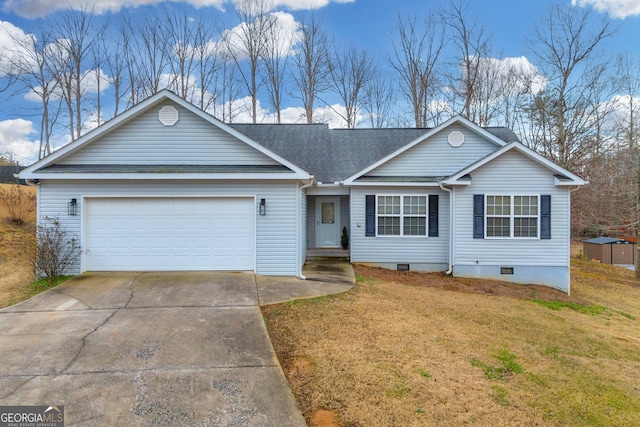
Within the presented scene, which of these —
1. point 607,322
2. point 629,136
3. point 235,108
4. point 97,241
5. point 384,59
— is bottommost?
point 607,322

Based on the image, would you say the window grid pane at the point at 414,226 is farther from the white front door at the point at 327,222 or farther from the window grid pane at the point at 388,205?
the white front door at the point at 327,222

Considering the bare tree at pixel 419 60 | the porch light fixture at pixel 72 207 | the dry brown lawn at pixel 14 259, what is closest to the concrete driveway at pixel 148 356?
the dry brown lawn at pixel 14 259

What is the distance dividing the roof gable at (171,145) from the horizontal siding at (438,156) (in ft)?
13.9

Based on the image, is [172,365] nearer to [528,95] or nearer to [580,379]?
[580,379]

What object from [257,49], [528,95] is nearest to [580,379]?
[528,95]

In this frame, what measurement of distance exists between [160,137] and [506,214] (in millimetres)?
10362

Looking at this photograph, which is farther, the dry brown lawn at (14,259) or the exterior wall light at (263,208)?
the exterior wall light at (263,208)

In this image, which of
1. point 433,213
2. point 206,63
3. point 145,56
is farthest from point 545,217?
point 145,56

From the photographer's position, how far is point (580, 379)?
4.65 m

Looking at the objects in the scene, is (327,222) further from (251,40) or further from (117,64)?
(117,64)

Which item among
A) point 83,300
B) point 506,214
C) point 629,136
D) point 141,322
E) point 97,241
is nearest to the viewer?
point 141,322

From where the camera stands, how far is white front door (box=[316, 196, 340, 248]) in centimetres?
1352

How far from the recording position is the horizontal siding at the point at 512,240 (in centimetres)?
1062

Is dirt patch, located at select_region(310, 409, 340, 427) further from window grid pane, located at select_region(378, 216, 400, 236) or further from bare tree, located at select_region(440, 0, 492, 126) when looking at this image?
bare tree, located at select_region(440, 0, 492, 126)
